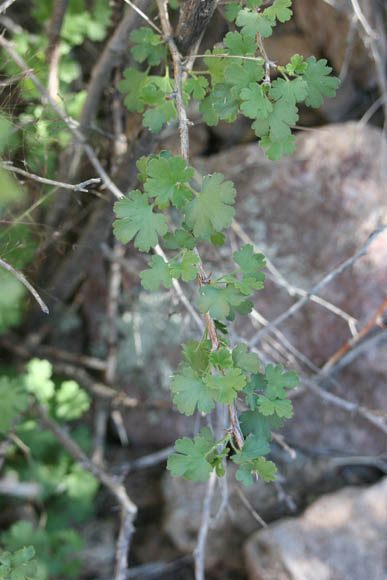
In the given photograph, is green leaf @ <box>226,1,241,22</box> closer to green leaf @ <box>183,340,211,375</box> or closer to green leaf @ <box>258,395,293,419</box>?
green leaf @ <box>183,340,211,375</box>

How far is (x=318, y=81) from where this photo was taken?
1.25m

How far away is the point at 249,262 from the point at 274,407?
1.06 feet

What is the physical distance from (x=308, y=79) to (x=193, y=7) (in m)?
0.39

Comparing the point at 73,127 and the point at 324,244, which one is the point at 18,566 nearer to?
the point at 73,127

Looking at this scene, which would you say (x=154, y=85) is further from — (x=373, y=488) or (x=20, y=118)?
(x=373, y=488)

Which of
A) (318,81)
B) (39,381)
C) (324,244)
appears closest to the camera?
(318,81)

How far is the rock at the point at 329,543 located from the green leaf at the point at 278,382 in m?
1.30

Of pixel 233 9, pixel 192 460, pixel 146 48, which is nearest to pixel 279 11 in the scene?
pixel 233 9

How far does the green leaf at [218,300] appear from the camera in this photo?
1.08 m

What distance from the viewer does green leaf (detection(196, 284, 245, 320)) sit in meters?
1.08

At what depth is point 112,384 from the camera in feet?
8.45

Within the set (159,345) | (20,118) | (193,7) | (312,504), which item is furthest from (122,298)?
(193,7)

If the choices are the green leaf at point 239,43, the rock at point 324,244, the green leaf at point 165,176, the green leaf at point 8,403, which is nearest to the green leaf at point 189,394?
the green leaf at point 165,176

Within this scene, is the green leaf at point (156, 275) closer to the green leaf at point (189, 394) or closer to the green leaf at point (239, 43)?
the green leaf at point (189, 394)
